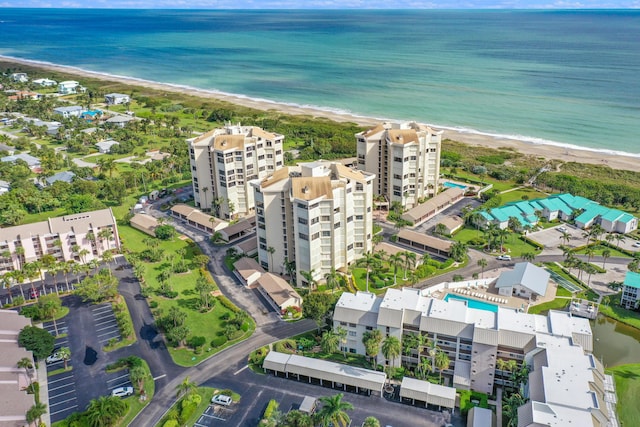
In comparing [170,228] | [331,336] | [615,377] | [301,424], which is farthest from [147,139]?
[615,377]

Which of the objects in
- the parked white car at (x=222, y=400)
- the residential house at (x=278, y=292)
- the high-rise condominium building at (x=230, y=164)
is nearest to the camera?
the parked white car at (x=222, y=400)

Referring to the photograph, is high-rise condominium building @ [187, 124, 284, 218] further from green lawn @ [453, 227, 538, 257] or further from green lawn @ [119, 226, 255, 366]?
green lawn @ [453, 227, 538, 257]

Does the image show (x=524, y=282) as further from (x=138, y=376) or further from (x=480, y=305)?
(x=138, y=376)

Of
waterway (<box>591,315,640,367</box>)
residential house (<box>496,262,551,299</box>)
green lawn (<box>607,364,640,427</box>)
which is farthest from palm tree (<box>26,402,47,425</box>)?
waterway (<box>591,315,640,367</box>)

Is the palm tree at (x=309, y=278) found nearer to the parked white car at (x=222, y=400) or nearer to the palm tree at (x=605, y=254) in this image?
the parked white car at (x=222, y=400)

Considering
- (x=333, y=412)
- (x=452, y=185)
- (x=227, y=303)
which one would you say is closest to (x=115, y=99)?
(x=452, y=185)

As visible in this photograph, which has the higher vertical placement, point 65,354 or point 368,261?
point 368,261

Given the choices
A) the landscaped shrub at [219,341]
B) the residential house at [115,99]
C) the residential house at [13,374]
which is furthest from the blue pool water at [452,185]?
the residential house at [115,99]

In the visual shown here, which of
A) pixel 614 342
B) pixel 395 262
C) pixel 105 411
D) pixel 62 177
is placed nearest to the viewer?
pixel 105 411
